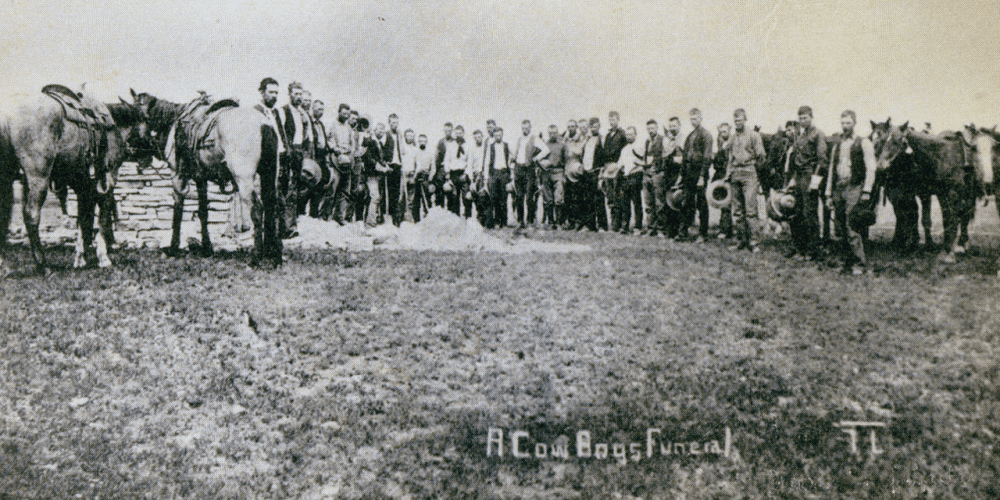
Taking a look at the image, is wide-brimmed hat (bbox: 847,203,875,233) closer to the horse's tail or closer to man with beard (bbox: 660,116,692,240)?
man with beard (bbox: 660,116,692,240)

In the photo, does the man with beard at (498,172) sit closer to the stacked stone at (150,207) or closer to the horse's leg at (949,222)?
the stacked stone at (150,207)

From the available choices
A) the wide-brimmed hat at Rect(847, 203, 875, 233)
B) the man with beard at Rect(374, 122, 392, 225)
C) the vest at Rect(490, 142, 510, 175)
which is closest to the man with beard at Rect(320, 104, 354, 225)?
the man with beard at Rect(374, 122, 392, 225)

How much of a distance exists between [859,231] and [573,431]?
491 cm

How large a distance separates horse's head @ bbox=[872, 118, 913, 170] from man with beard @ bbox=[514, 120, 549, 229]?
17.9 feet

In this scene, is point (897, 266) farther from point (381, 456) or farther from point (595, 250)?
point (381, 456)

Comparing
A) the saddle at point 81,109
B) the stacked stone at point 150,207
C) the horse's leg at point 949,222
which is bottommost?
the horse's leg at point 949,222

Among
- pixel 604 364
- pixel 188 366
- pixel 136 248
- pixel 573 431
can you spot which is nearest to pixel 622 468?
pixel 573 431

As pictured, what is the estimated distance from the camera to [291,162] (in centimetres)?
801

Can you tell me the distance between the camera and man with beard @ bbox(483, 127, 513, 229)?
39.6 feet

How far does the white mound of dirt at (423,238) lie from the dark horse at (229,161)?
1.30 m

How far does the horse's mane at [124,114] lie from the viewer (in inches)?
274

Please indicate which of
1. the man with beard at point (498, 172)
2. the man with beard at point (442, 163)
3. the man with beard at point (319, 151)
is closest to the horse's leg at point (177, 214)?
the man with beard at point (319, 151)

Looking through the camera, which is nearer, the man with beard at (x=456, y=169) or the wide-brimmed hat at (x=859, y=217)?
the wide-brimmed hat at (x=859, y=217)

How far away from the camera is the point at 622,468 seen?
413cm
